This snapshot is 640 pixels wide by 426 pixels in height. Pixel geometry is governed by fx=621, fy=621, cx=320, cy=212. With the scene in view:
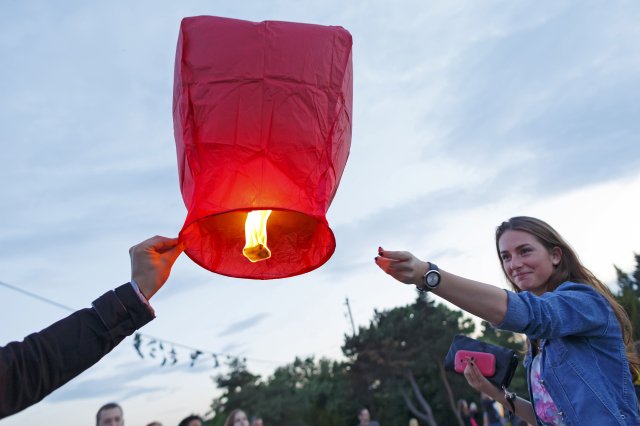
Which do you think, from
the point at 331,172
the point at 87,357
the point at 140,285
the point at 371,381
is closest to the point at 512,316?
the point at 331,172

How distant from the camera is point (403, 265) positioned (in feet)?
6.08

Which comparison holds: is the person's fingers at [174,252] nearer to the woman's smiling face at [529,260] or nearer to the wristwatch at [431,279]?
the wristwatch at [431,279]

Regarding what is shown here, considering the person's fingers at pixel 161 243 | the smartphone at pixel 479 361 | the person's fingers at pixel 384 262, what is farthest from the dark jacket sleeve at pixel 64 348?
the smartphone at pixel 479 361

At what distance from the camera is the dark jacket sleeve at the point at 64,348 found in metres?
1.36

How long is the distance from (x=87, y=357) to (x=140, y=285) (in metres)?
0.25

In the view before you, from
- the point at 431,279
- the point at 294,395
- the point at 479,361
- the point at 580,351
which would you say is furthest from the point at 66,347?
the point at 294,395

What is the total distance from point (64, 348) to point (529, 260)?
166 cm

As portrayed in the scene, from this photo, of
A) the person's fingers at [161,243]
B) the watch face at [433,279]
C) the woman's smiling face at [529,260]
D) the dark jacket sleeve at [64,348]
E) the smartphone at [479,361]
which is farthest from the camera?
the smartphone at [479,361]

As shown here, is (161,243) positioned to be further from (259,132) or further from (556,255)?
(556,255)

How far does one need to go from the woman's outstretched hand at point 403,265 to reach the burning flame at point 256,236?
1.12 feet

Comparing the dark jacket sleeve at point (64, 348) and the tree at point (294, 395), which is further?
the tree at point (294, 395)

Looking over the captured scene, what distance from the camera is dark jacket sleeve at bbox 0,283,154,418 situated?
4.45ft

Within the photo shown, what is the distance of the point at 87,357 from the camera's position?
1.44m

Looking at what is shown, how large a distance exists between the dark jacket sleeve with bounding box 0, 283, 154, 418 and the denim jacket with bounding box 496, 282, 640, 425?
1.08 meters
